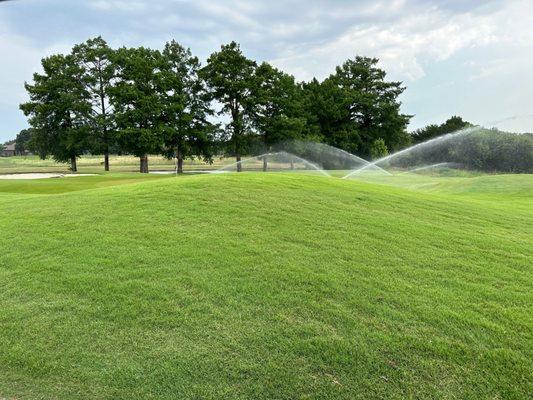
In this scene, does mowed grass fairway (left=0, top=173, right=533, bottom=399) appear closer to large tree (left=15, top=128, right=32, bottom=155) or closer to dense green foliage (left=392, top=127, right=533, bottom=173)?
dense green foliage (left=392, top=127, right=533, bottom=173)

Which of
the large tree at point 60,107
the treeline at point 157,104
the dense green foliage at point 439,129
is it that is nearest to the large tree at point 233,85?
the treeline at point 157,104

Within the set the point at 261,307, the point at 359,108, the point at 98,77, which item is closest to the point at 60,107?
the point at 98,77

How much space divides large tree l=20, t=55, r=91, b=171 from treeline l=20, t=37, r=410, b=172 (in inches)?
3.7

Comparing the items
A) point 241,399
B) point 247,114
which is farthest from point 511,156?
point 241,399

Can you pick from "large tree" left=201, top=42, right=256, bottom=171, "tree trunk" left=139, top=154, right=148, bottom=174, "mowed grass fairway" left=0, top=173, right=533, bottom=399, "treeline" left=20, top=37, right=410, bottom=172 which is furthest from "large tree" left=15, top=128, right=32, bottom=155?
"mowed grass fairway" left=0, top=173, right=533, bottom=399

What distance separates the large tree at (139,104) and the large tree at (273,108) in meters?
9.88

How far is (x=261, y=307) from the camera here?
369 cm

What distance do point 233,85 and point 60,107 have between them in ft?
57.8

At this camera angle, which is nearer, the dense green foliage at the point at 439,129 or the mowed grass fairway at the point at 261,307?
the mowed grass fairway at the point at 261,307

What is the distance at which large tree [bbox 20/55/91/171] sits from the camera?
131 ft

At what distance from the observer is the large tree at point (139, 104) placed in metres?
36.6

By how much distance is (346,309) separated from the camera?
363cm

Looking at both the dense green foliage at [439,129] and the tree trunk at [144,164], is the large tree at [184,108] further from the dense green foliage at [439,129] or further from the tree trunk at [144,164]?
the dense green foliage at [439,129]

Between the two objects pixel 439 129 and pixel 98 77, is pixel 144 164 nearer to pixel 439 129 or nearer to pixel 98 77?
pixel 98 77
